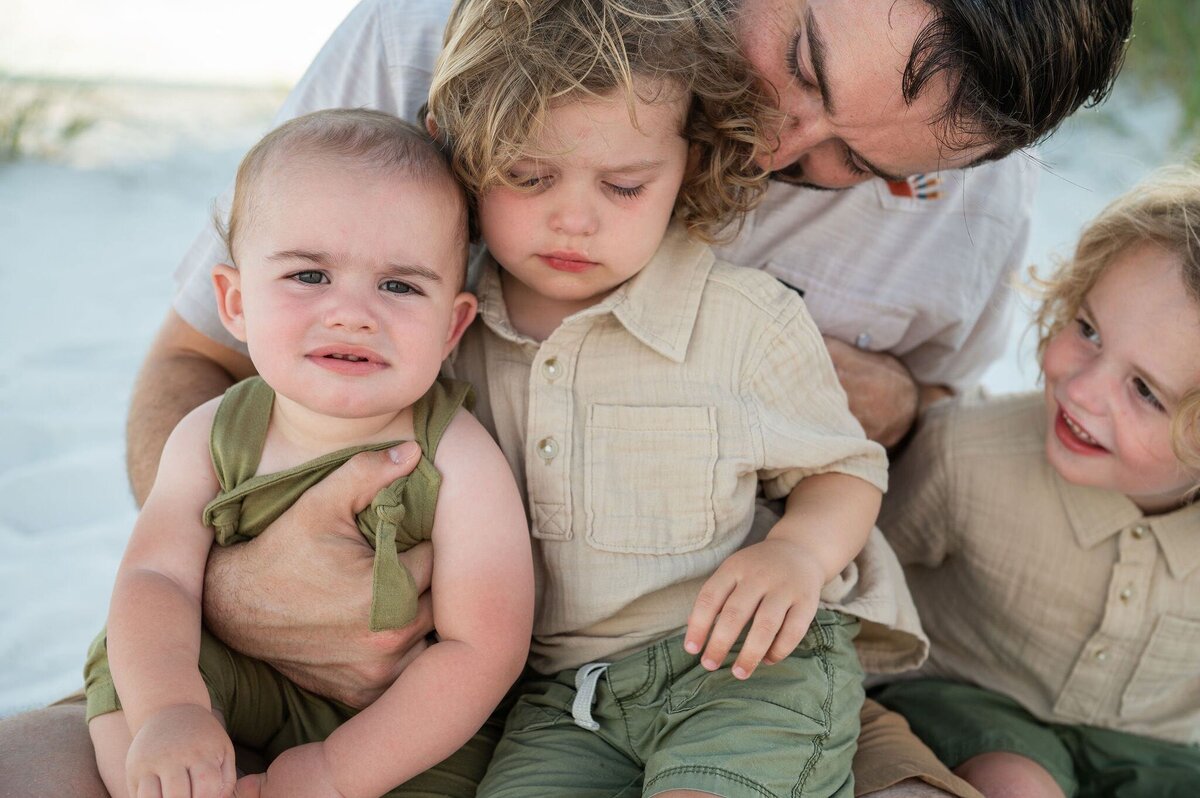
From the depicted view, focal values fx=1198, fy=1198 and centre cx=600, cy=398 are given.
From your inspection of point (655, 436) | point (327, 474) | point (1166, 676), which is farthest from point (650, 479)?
point (1166, 676)

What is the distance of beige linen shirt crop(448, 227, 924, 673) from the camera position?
5.80 ft

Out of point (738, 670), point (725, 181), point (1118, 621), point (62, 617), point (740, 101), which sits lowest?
point (62, 617)

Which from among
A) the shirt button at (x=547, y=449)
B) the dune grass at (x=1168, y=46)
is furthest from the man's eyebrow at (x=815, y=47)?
the dune grass at (x=1168, y=46)

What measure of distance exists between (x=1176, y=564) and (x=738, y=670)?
3.29 feet

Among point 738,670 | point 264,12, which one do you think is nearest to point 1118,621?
point 738,670

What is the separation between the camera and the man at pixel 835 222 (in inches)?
63.6

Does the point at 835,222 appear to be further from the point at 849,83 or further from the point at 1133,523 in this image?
the point at 1133,523

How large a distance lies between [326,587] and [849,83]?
3.38 ft

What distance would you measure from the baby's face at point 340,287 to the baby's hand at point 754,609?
486mm

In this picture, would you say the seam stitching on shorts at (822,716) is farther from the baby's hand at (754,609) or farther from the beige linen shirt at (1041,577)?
the beige linen shirt at (1041,577)

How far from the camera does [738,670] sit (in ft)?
5.16

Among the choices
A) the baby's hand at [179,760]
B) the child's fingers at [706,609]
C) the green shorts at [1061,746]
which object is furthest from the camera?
the green shorts at [1061,746]

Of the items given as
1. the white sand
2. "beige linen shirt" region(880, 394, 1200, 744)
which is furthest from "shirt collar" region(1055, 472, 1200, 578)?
the white sand

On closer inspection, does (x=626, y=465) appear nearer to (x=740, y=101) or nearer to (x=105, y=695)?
(x=740, y=101)
